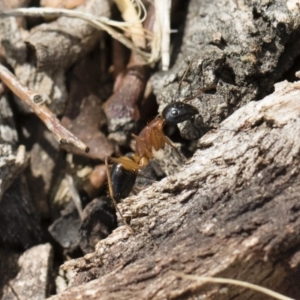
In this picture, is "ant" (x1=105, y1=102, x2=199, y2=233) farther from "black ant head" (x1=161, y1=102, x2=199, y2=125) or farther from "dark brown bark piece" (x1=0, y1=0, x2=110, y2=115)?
"dark brown bark piece" (x1=0, y1=0, x2=110, y2=115)

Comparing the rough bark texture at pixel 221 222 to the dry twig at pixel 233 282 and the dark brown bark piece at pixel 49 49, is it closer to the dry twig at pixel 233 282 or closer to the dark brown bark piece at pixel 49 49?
the dry twig at pixel 233 282

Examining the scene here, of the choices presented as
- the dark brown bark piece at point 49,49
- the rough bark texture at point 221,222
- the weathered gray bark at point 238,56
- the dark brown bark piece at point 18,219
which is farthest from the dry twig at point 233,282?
the dark brown bark piece at point 49,49


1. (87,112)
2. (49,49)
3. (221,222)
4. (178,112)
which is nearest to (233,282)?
(221,222)

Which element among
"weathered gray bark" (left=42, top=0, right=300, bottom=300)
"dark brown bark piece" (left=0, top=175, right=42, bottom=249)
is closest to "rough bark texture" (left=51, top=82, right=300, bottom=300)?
"weathered gray bark" (left=42, top=0, right=300, bottom=300)

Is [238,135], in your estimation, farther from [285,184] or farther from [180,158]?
[180,158]

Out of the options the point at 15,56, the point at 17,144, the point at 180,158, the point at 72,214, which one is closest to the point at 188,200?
the point at 180,158

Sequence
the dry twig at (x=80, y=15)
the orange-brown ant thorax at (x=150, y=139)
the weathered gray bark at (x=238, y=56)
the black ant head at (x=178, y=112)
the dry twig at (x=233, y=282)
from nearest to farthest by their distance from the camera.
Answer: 1. the dry twig at (x=233, y=282)
2. the weathered gray bark at (x=238, y=56)
3. the black ant head at (x=178, y=112)
4. the dry twig at (x=80, y=15)
5. the orange-brown ant thorax at (x=150, y=139)
